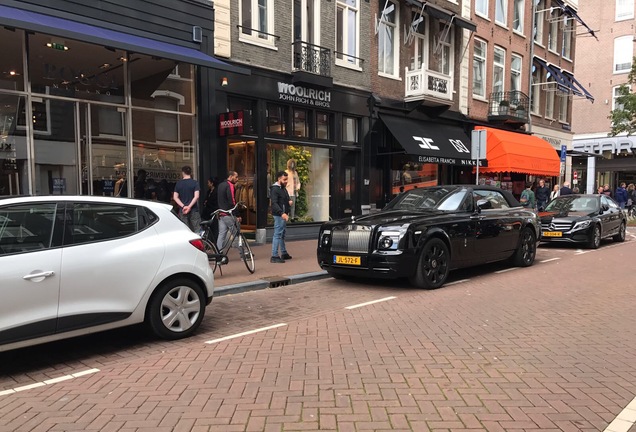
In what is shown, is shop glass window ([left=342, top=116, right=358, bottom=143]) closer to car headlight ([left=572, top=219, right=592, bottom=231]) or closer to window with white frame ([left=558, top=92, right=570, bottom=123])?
car headlight ([left=572, top=219, right=592, bottom=231])

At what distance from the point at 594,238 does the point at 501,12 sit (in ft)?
48.5

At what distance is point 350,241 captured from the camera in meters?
7.77

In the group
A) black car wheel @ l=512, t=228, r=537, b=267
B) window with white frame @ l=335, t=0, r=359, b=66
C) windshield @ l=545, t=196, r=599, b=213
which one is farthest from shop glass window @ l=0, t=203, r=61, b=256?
windshield @ l=545, t=196, r=599, b=213

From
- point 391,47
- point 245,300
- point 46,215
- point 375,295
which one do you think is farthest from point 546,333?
point 391,47

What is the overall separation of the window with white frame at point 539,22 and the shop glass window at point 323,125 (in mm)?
17301

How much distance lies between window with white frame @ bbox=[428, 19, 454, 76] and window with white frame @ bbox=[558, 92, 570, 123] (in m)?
13.1

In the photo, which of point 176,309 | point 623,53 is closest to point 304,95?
point 176,309

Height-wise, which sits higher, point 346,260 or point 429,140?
point 429,140

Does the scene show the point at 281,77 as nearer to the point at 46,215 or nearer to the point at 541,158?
the point at 46,215

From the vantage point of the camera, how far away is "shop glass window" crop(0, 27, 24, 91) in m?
9.27

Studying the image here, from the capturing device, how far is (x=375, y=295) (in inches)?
290

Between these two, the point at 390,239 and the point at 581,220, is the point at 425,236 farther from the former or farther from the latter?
the point at 581,220

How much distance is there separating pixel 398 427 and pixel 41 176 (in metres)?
9.32

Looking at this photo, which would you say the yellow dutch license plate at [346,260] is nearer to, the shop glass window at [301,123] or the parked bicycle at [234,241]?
the parked bicycle at [234,241]
